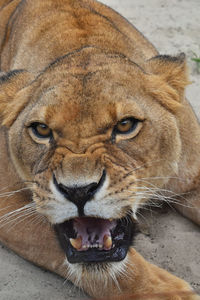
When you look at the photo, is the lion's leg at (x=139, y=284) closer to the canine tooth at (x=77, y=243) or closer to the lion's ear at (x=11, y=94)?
the canine tooth at (x=77, y=243)

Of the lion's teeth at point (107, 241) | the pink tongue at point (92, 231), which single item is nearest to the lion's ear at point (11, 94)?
the pink tongue at point (92, 231)

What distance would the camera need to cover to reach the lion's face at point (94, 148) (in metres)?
2.14

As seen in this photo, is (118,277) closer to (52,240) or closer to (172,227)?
(52,240)

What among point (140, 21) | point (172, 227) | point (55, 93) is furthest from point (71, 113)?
point (140, 21)

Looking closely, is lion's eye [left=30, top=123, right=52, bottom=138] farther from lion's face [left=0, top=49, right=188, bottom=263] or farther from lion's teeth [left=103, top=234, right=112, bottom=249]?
lion's teeth [left=103, top=234, right=112, bottom=249]

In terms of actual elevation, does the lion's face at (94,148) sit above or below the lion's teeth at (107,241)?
above

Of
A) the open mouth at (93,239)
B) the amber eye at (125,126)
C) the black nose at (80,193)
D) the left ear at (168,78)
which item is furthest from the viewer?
the left ear at (168,78)

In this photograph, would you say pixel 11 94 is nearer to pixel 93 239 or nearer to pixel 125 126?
pixel 125 126

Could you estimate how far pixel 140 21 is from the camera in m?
5.70

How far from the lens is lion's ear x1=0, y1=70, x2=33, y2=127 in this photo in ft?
9.14

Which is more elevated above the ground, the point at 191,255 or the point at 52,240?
the point at 52,240

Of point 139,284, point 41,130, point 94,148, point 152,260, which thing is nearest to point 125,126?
point 94,148

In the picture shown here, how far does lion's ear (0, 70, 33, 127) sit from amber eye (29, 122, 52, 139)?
0.28 m

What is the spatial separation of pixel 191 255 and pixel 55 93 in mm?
1197
